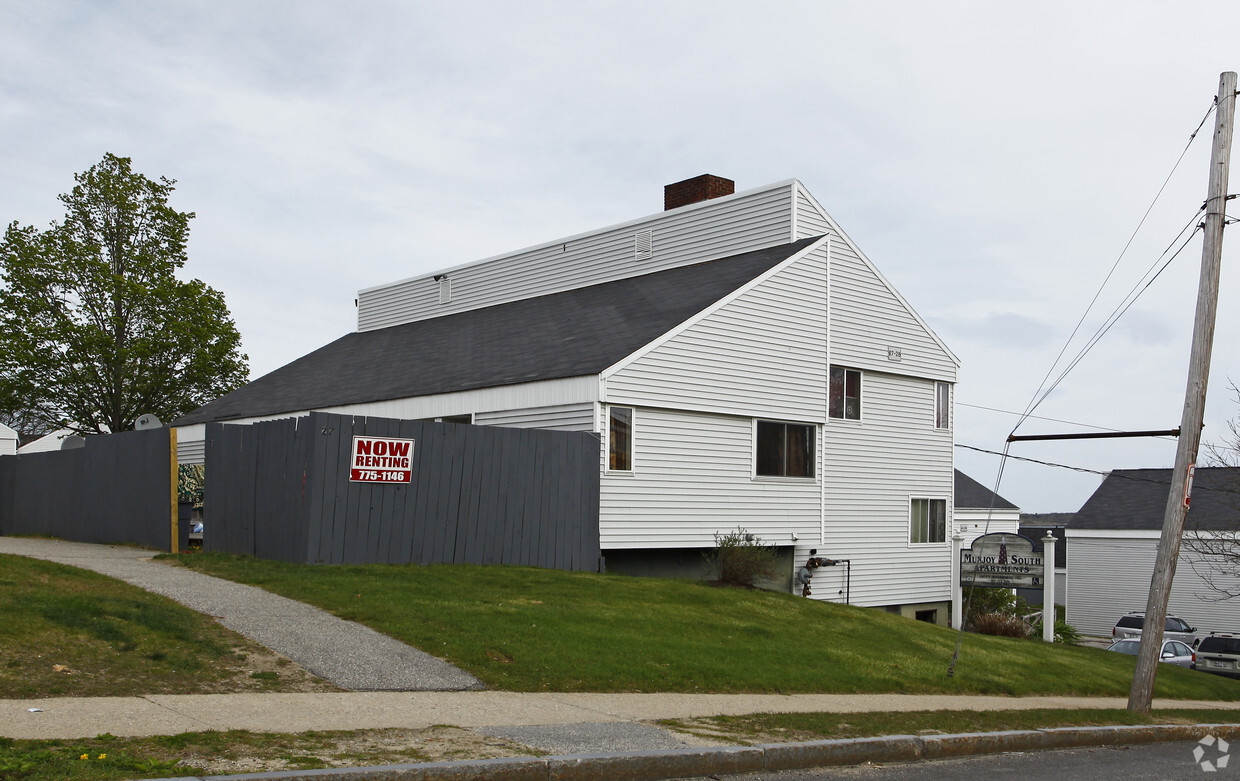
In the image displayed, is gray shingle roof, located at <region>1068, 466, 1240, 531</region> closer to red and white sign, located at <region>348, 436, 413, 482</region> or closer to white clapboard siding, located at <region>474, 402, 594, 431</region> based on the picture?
white clapboard siding, located at <region>474, 402, 594, 431</region>

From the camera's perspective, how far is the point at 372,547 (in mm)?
16750

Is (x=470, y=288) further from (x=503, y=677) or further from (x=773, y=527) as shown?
(x=503, y=677)

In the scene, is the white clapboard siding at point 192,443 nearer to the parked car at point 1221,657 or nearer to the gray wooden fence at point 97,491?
the gray wooden fence at point 97,491

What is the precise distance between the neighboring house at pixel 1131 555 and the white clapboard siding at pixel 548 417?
33852mm

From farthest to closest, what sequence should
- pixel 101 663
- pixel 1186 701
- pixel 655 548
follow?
pixel 655 548
pixel 1186 701
pixel 101 663

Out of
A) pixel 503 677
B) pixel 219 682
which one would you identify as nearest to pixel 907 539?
pixel 503 677

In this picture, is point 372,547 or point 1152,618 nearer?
point 1152,618

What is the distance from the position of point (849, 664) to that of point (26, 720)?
31.4 feet

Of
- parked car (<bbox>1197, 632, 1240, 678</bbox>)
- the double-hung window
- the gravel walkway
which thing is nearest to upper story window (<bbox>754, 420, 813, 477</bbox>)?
the double-hung window

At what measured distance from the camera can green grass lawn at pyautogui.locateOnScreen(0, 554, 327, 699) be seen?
8766 millimetres

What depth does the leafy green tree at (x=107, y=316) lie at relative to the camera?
31984 millimetres

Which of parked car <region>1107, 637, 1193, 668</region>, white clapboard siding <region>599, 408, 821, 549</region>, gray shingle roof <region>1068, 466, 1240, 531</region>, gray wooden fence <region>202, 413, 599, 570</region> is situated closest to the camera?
gray wooden fence <region>202, 413, 599, 570</region>

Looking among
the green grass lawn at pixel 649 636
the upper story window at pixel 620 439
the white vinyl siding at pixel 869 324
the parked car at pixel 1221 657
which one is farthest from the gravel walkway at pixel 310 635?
the parked car at pixel 1221 657

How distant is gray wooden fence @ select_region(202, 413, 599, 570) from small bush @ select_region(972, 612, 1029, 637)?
10.3 m
